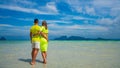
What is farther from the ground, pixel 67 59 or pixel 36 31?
pixel 36 31

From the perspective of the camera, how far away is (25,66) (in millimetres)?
7586

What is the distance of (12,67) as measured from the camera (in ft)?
24.1

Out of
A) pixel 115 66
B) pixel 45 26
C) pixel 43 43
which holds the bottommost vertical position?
pixel 115 66

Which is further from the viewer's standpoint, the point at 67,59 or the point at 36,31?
the point at 67,59

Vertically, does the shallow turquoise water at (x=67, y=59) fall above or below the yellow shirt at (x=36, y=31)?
below

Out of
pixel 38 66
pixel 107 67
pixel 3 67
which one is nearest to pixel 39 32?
pixel 38 66

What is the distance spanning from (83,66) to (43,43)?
1.56 m

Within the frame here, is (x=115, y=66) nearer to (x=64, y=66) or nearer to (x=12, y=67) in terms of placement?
(x=64, y=66)

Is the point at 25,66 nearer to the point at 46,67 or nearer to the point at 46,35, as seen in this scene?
the point at 46,67

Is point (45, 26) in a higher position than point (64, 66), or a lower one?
higher

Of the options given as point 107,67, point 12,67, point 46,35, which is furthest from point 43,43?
Answer: point 107,67

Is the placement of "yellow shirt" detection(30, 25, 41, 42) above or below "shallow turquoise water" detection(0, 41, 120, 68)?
above

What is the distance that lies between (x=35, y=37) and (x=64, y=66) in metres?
1.34

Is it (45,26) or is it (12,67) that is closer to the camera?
(12,67)
